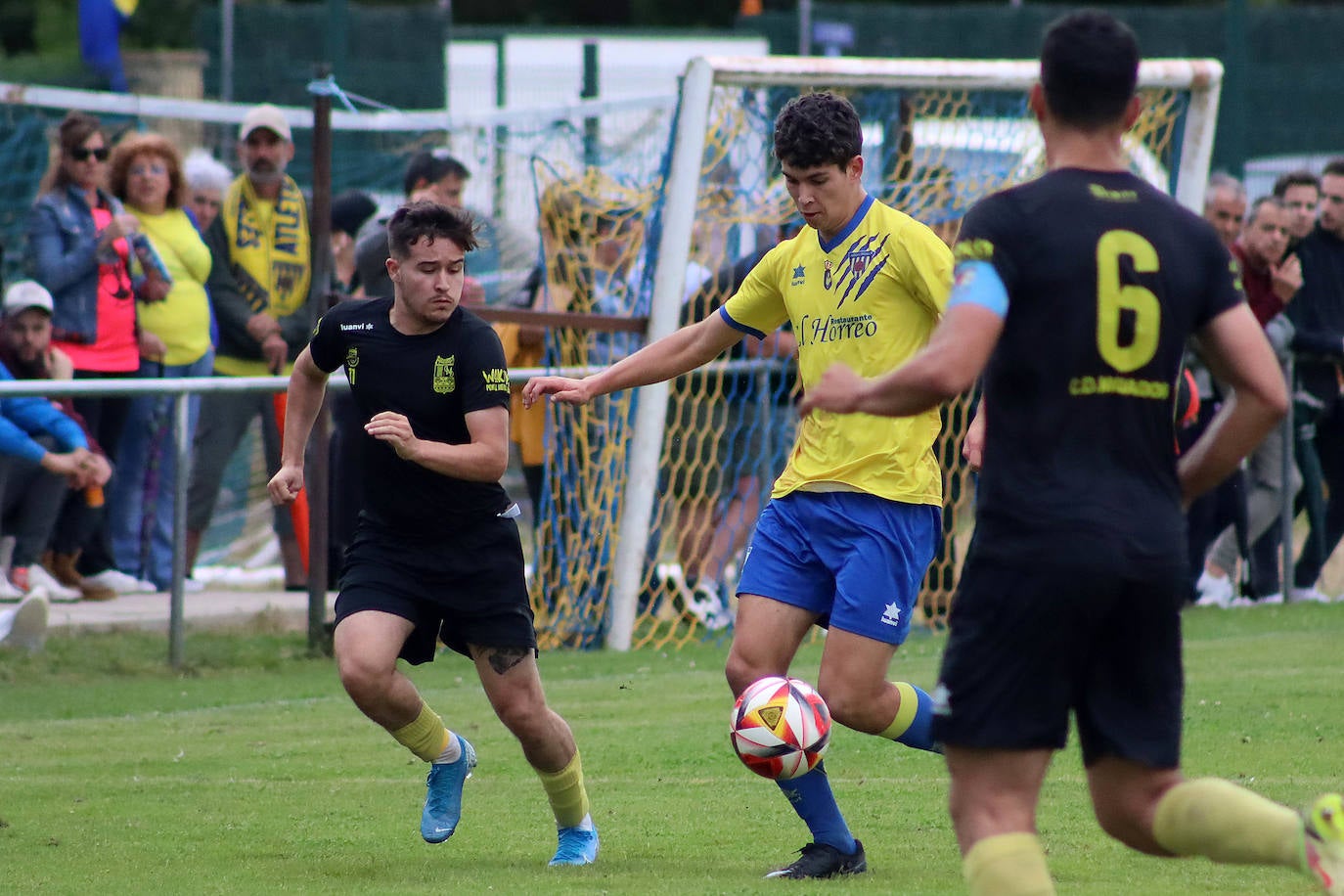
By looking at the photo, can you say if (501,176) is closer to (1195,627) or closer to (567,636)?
(567,636)

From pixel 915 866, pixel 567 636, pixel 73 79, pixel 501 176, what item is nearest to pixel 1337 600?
pixel 567 636

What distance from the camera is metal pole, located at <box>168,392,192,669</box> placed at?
9727 mm

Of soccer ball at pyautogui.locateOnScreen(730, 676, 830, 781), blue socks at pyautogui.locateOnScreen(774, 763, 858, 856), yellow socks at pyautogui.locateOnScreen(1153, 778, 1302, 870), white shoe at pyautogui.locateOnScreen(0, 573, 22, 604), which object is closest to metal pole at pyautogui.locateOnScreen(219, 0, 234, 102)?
white shoe at pyautogui.locateOnScreen(0, 573, 22, 604)

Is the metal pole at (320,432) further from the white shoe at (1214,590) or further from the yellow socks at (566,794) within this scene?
the white shoe at (1214,590)

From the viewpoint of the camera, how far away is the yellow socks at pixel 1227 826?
12.5 ft

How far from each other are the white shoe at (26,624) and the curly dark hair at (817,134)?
5316 mm

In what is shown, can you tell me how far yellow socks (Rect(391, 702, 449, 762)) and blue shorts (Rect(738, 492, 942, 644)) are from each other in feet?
3.44

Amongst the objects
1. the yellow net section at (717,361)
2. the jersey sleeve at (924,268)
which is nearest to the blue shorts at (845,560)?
the jersey sleeve at (924,268)

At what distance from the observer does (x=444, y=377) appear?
238 inches

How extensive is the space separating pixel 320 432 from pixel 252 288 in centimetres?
185

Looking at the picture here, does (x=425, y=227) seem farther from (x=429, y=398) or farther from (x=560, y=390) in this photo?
(x=560, y=390)

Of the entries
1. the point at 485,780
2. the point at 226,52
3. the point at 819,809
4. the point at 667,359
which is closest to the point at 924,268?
the point at 667,359

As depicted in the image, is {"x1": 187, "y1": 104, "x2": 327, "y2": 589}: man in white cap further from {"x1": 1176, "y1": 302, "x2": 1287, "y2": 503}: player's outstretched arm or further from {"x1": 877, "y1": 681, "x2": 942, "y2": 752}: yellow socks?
{"x1": 1176, "y1": 302, "x2": 1287, "y2": 503}: player's outstretched arm

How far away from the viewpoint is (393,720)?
237 inches
